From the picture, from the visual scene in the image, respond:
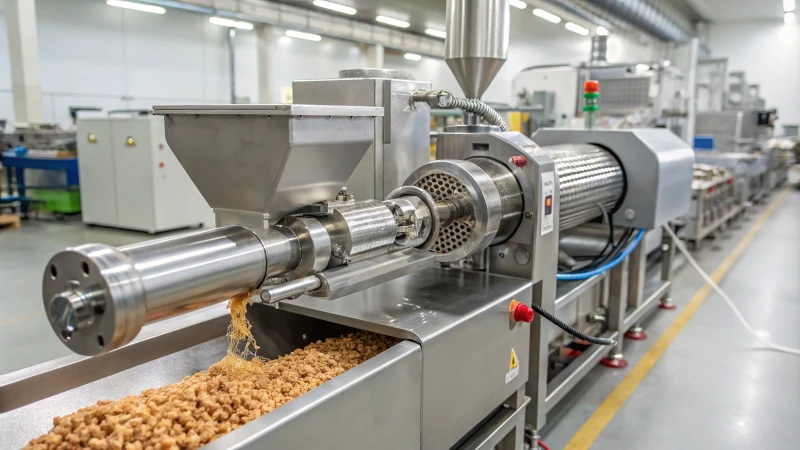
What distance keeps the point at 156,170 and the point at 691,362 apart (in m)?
4.60

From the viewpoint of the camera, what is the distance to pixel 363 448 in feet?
3.12

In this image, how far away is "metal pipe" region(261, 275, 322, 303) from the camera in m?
0.90

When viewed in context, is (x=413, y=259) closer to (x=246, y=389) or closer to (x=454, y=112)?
(x=246, y=389)

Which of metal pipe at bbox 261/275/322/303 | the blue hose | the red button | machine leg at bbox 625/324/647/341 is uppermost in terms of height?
metal pipe at bbox 261/275/322/303

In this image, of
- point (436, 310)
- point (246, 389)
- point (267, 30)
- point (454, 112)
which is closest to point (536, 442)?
point (436, 310)

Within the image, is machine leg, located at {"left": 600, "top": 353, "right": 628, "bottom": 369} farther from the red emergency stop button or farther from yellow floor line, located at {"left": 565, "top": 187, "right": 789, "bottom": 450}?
the red emergency stop button

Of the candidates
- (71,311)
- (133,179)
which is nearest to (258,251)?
(71,311)

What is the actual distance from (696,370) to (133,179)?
192 inches

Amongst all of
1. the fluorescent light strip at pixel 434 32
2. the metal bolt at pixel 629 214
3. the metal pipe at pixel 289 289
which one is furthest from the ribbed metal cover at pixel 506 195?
the fluorescent light strip at pixel 434 32

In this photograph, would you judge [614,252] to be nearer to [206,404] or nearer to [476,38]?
[476,38]

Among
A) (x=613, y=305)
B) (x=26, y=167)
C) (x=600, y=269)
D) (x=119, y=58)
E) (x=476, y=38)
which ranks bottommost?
(x=613, y=305)

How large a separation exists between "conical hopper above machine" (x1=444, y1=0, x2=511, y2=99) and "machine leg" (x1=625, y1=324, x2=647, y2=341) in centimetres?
177

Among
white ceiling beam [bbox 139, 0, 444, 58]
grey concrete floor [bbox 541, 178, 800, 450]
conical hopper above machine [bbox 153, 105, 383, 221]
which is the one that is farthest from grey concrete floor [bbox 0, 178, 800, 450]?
white ceiling beam [bbox 139, 0, 444, 58]

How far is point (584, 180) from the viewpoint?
193 cm
